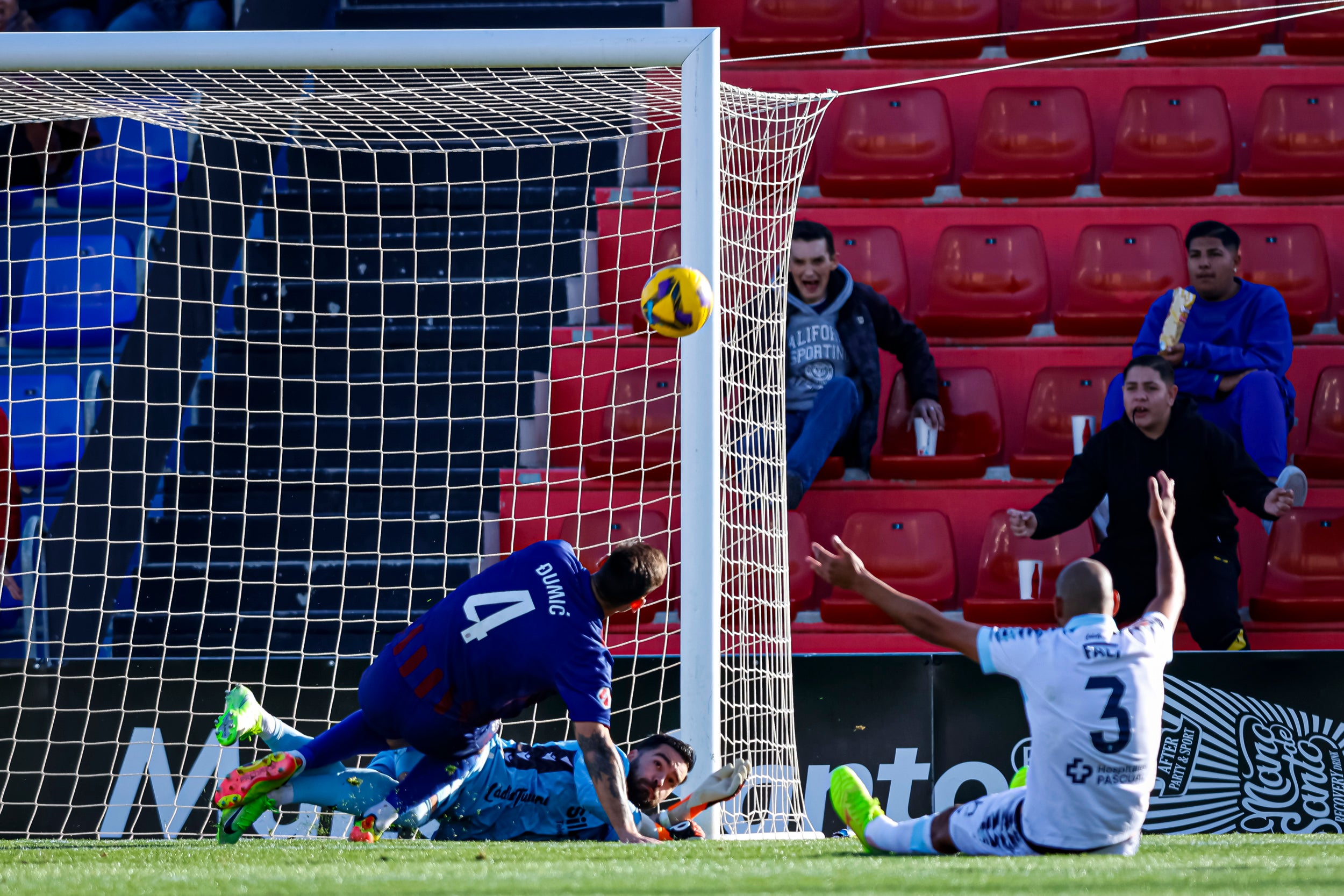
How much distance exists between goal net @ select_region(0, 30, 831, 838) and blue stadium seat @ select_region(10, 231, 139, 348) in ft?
0.07

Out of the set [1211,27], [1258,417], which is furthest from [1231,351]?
[1211,27]

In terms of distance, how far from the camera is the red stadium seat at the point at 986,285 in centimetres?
711

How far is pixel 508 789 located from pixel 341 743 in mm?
669

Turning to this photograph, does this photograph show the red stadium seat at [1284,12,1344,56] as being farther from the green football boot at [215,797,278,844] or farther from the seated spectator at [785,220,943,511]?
the green football boot at [215,797,278,844]

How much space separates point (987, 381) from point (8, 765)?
4.45 metres

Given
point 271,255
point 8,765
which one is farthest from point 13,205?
point 8,765

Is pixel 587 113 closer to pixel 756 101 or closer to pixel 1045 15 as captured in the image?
pixel 756 101

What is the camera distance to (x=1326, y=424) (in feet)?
21.9

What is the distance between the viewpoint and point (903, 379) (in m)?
6.81

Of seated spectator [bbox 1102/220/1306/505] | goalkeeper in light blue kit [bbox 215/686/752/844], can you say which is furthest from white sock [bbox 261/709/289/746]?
seated spectator [bbox 1102/220/1306/505]

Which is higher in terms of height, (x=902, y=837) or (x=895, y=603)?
(x=895, y=603)

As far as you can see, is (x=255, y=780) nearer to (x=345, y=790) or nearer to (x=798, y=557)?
(x=345, y=790)

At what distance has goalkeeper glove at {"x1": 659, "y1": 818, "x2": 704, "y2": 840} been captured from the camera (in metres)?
4.52

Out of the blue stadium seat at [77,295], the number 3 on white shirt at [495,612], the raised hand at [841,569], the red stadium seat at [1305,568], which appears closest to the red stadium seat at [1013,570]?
the red stadium seat at [1305,568]
